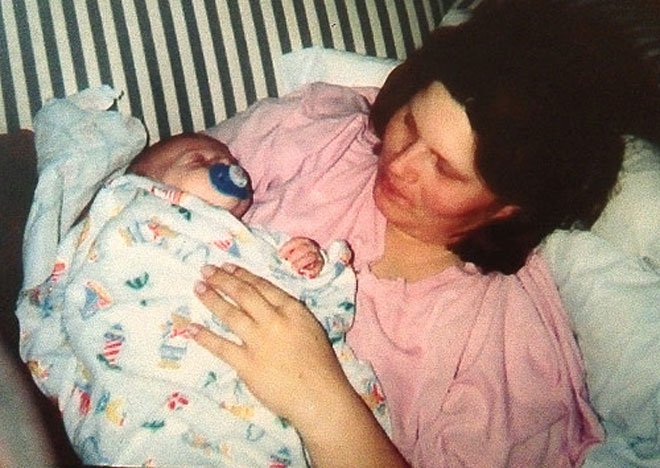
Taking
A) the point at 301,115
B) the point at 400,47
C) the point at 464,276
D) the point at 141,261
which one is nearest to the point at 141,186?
the point at 141,261

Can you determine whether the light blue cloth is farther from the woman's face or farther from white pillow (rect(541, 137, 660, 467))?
white pillow (rect(541, 137, 660, 467))

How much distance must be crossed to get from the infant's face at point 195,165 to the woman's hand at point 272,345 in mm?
149

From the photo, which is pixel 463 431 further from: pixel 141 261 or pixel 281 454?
pixel 141 261

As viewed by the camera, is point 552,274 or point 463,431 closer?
point 463,431

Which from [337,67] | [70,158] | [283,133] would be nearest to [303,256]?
[283,133]

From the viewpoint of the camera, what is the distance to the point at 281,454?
0.98 m

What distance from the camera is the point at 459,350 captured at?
1135 mm

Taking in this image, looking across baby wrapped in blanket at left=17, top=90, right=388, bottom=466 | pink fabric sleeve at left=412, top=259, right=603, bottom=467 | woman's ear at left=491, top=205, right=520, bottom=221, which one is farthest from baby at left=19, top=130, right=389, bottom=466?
woman's ear at left=491, top=205, right=520, bottom=221

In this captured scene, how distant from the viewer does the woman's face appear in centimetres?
105

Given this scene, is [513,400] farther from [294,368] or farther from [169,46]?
[169,46]

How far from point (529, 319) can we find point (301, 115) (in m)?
0.55

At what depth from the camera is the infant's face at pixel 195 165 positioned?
1127 millimetres

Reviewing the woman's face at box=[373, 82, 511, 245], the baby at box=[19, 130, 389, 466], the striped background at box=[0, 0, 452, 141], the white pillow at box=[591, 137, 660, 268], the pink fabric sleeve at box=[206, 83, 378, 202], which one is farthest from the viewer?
the striped background at box=[0, 0, 452, 141]

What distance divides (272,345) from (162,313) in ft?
0.51
